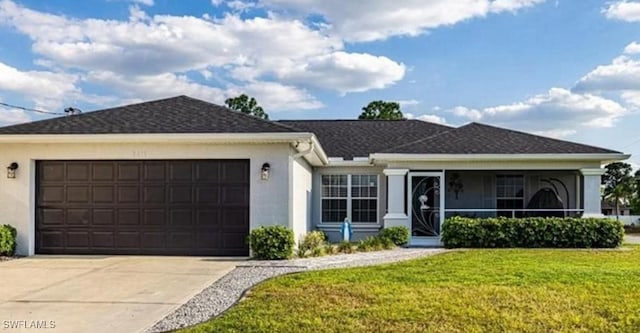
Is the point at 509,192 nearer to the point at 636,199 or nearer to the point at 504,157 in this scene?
the point at 504,157

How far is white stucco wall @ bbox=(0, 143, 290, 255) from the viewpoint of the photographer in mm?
12578

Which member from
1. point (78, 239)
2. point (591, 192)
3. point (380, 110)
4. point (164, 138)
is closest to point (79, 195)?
point (78, 239)

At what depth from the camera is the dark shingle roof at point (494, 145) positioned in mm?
16078

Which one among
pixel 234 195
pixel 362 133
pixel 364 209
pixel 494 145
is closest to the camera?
pixel 234 195

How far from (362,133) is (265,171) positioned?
10681mm

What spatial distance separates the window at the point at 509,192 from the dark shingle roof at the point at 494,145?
1.63m

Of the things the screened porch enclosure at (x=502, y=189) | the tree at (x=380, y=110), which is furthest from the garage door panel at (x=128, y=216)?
the tree at (x=380, y=110)

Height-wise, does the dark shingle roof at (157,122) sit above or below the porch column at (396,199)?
above

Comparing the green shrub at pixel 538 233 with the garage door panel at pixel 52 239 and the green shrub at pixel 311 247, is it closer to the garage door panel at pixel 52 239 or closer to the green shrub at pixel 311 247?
the green shrub at pixel 311 247

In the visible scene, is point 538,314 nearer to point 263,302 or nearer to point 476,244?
point 263,302

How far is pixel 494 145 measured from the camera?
657 inches

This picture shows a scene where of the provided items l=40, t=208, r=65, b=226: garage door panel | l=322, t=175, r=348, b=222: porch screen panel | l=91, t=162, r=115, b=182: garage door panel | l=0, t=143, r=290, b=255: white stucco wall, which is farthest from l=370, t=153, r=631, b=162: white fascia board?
l=40, t=208, r=65, b=226: garage door panel

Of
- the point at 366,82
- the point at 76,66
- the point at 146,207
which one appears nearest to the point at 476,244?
the point at 146,207

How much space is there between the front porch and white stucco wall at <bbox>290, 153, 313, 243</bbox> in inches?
96.5
